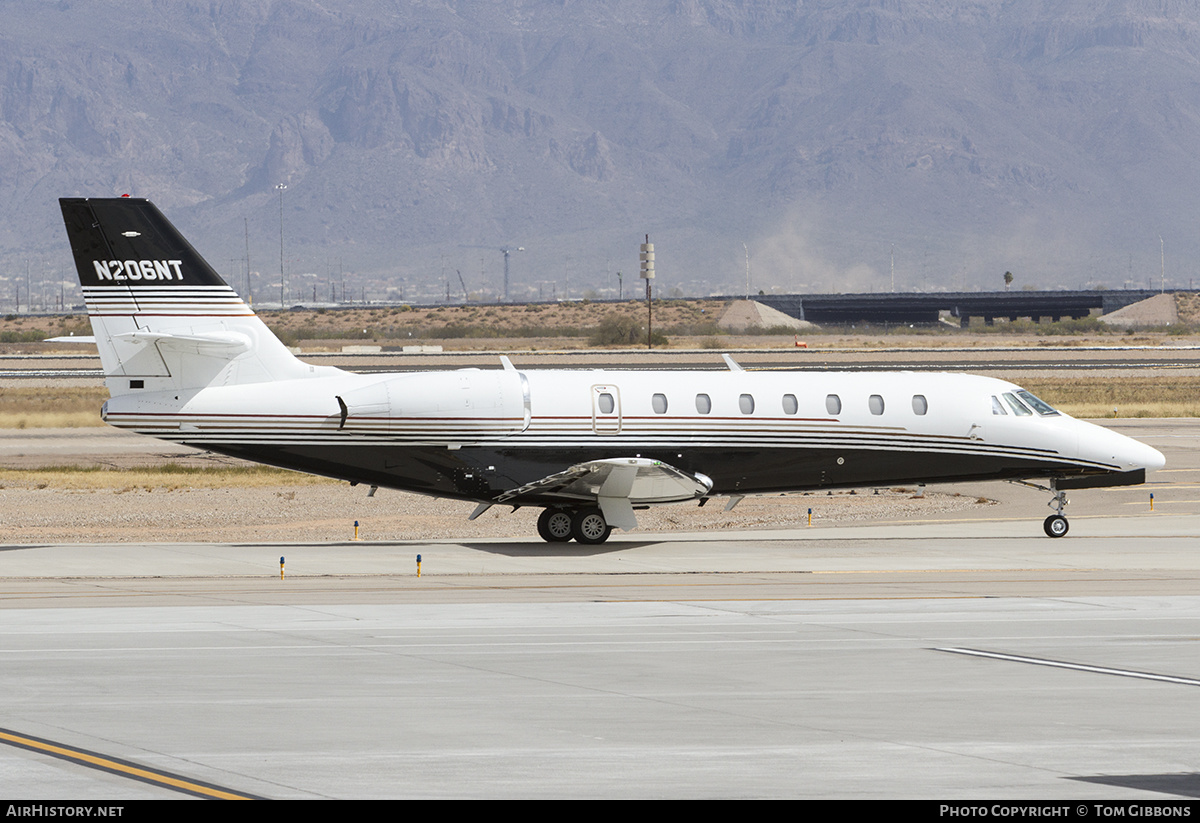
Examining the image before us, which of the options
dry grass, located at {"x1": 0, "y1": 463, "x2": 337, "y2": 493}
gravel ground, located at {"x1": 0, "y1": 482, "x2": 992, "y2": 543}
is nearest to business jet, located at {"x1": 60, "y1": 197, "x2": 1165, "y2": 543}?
gravel ground, located at {"x1": 0, "y1": 482, "x2": 992, "y2": 543}

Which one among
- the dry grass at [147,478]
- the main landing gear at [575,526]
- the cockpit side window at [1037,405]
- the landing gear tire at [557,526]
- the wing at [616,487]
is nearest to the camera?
the wing at [616,487]

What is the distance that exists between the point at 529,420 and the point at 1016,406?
31.4 feet

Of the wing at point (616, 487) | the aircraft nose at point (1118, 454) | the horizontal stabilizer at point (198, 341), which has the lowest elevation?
the wing at point (616, 487)

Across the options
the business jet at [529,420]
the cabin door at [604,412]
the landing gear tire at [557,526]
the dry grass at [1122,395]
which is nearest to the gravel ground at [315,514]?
the landing gear tire at [557,526]

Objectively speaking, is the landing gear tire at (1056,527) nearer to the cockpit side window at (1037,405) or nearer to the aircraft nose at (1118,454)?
the aircraft nose at (1118,454)

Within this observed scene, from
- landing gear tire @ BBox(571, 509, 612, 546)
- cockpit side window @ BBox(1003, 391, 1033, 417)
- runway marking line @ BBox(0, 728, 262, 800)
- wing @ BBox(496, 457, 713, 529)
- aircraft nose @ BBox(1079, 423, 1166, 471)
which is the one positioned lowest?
runway marking line @ BBox(0, 728, 262, 800)

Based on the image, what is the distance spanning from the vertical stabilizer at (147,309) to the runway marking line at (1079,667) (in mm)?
14749

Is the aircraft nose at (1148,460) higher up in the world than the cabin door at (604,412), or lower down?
lower down

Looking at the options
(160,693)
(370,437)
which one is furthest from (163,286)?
(160,693)

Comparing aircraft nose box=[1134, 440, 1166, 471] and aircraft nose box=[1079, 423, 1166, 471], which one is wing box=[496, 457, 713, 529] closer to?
aircraft nose box=[1079, 423, 1166, 471]

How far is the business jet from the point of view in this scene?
1073 inches

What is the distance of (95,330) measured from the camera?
27.4m

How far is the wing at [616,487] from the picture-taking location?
27422 millimetres

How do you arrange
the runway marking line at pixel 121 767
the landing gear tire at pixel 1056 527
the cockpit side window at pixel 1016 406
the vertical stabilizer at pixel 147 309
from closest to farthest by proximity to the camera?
1. the runway marking line at pixel 121 767
2. the vertical stabilizer at pixel 147 309
3. the landing gear tire at pixel 1056 527
4. the cockpit side window at pixel 1016 406
